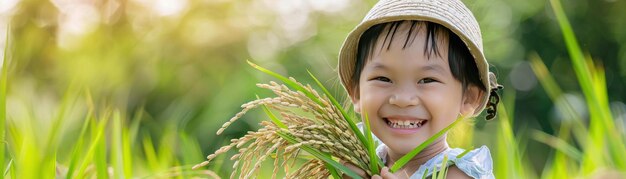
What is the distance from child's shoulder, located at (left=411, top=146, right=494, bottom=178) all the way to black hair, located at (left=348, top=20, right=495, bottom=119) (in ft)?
0.47

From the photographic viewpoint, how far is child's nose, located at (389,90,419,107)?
5.71 feet

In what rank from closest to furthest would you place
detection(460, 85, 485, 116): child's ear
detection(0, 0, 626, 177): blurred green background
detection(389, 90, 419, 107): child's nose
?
detection(389, 90, 419, 107): child's nose
detection(460, 85, 485, 116): child's ear
detection(0, 0, 626, 177): blurred green background

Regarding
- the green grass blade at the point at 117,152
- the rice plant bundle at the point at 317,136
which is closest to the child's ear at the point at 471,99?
the rice plant bundle at the point at 317,136

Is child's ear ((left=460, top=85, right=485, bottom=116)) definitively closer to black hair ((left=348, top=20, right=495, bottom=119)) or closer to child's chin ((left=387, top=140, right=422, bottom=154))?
black hair ((left=348, top=20, right=495, bottom=119))

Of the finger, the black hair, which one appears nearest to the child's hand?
the finger

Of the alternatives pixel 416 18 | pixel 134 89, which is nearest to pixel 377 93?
pixel 416 18

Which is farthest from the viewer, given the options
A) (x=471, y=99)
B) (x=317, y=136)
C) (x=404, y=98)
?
(x=471, y=99)

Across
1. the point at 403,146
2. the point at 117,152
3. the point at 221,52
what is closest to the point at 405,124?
the point at 403,146

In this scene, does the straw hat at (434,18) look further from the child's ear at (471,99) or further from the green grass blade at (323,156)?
the green grass blade at (323,156)

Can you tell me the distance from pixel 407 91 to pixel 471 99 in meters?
0.26

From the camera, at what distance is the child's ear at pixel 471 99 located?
1935 mm

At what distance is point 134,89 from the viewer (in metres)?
7.98

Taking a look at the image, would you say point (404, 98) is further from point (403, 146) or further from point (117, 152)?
point (117, 152)

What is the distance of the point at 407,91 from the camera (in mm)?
1759
